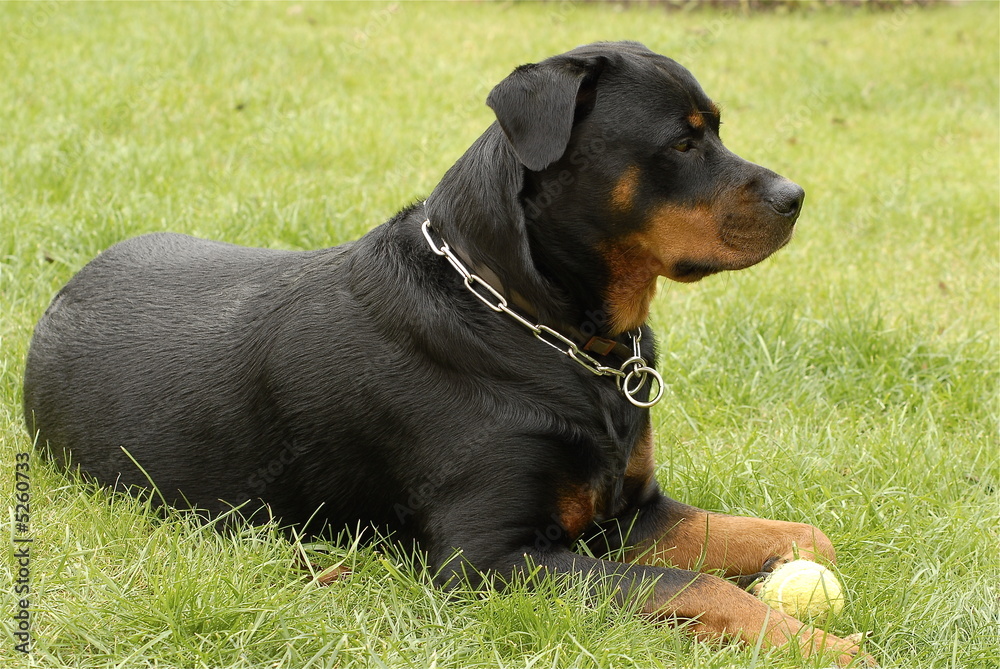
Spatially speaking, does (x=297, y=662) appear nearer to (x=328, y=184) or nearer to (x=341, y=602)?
(x=341, y=602)

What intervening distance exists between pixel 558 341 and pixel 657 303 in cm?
216

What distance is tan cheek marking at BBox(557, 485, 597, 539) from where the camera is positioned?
2725 mm

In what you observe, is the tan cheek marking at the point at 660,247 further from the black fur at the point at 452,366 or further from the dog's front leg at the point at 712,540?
the dog's front leg at the point at 712,540

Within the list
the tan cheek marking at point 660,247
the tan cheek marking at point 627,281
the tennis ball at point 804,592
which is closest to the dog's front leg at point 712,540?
the tennis ball at point 804,592

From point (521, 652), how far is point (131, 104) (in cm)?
548

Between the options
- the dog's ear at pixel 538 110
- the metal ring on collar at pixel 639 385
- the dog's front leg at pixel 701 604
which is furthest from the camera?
the metal ring on collar at pixel 639 385

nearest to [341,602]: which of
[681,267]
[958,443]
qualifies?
[681,267]

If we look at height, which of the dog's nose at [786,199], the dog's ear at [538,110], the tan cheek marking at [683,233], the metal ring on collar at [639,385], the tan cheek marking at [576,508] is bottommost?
the tan cheek marking at [576,508]

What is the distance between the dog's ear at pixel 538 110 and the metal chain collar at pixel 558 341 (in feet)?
1.15

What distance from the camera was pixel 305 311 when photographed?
2.97 metres

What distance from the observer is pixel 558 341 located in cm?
284

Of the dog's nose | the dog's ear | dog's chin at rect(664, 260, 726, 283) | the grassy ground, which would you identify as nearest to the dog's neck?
the dog's ear

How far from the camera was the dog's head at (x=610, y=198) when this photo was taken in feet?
9.15

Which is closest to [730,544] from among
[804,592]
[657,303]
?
[804,592]
